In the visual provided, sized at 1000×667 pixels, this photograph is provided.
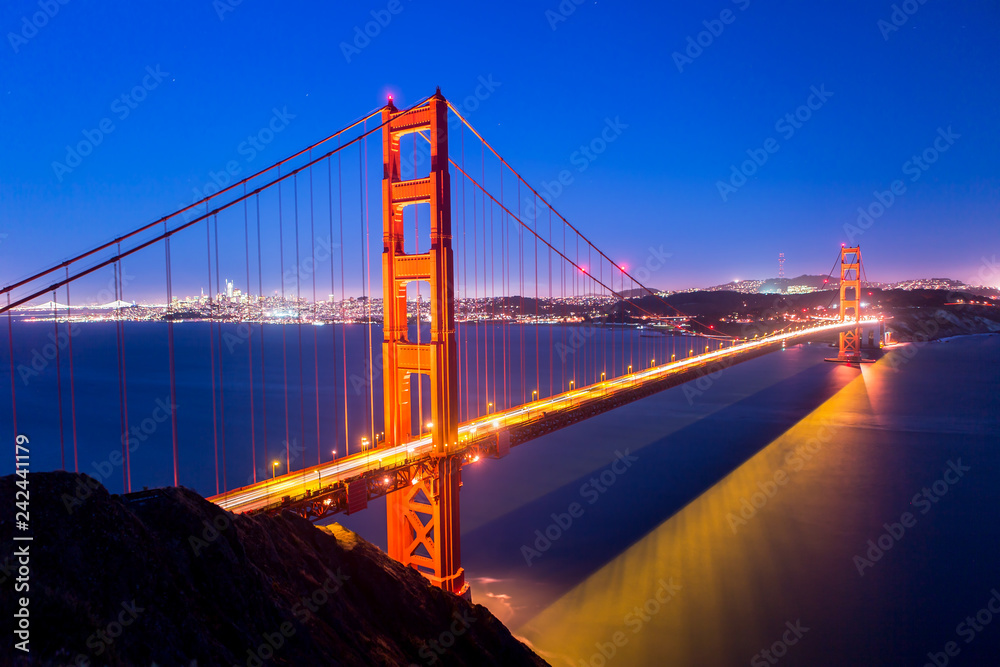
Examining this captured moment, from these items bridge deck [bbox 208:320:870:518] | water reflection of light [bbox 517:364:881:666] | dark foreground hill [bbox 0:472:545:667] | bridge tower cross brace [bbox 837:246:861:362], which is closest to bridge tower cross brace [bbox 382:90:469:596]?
bridge deck [bbox 208:320:870:518]

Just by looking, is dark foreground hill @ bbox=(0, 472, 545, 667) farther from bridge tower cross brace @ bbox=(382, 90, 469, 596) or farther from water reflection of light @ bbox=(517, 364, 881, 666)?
water reflection of light @ bbox=(517, 364, 881, 666)

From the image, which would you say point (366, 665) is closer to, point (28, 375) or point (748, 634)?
point (748, 634)

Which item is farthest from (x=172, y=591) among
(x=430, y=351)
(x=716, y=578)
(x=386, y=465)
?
(x=716, y=578)

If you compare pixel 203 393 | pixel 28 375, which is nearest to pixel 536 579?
pixel 203 393

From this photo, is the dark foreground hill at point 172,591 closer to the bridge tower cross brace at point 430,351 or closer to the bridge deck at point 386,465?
the bridge deck at point 386,465

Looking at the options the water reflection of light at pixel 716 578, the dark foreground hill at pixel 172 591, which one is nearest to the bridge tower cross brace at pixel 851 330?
the water reflection of light at pixel 716 578

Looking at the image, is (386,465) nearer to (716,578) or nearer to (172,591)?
(172,591)
